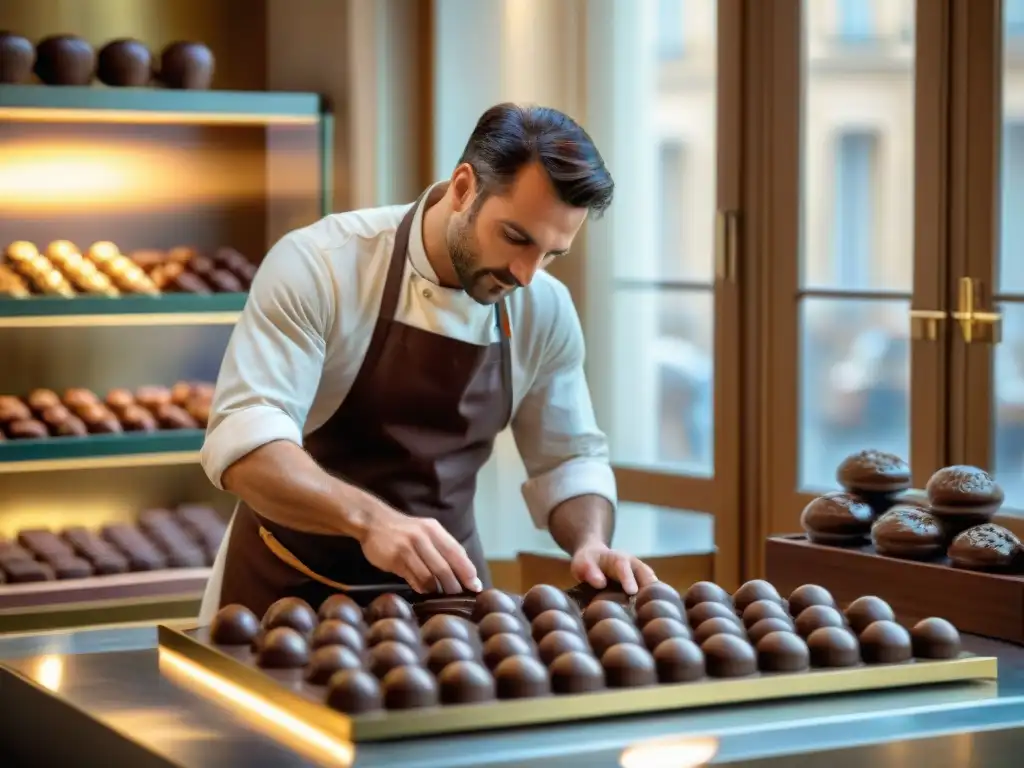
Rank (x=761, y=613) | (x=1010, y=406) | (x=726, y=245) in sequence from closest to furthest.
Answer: (x=761, y=613) → (x=1010, y=406) → (x=726, y=245)

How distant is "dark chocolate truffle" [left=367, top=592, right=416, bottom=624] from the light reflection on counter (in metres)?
0.19

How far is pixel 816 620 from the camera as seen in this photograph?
5.82ft

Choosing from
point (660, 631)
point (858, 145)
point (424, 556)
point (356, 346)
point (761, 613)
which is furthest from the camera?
point (858, 145)

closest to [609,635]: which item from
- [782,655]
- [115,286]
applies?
[782,655]

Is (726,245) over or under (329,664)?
over

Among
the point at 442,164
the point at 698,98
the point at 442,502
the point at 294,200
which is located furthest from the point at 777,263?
the point at 442,502

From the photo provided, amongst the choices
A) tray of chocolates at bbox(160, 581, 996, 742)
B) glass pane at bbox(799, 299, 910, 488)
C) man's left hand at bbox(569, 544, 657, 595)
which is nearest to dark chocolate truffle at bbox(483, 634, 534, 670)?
tray of chocolates at bbox(160, 581, 996, 742)

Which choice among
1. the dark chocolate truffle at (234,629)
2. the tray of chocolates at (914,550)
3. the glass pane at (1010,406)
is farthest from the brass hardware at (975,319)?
the dark chocolate truffle at (234,629)

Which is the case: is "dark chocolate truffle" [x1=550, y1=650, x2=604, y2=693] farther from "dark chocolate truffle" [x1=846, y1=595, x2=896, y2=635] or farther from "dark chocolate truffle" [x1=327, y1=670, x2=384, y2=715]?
"dark chocolate truffle" [x1=846, y1=595, x2=896, y2=635]

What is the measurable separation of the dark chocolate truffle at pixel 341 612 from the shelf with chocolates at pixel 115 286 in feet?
8.52

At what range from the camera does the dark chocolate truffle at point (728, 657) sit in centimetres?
165

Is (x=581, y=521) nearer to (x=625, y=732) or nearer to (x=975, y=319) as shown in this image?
(x=625, y=732)

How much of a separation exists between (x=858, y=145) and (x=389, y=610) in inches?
95.3

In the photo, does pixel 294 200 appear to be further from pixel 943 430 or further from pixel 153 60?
pixel 943 430
